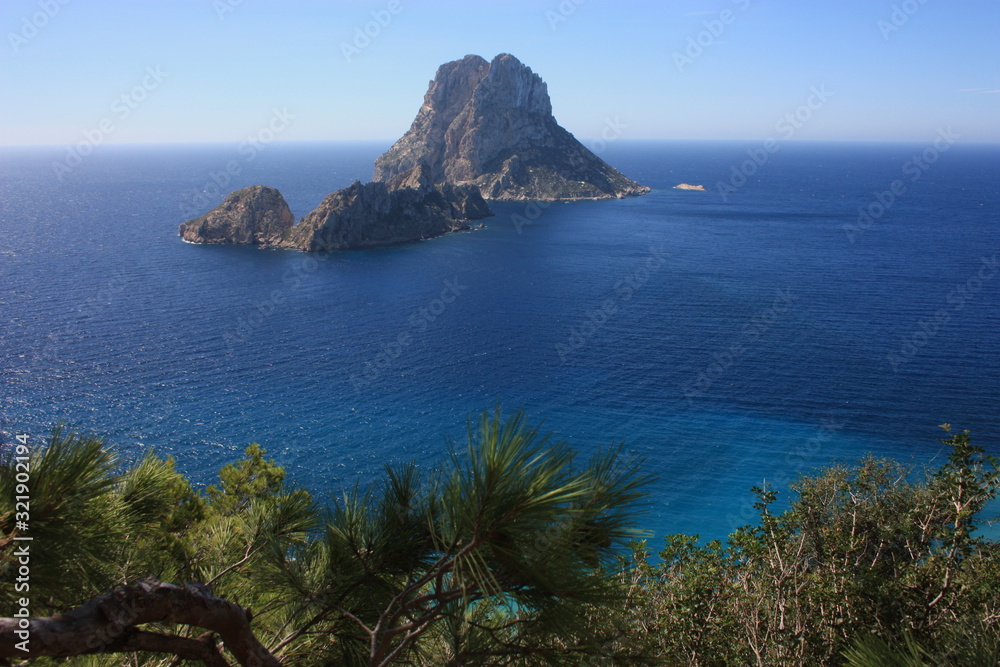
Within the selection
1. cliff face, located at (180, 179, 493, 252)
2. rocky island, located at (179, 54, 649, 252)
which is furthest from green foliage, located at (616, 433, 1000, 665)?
rocky island, located at (179, 54, 649, 252)

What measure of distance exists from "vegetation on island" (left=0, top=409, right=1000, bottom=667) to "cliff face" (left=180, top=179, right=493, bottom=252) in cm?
7376

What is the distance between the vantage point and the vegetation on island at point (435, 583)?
153 inches

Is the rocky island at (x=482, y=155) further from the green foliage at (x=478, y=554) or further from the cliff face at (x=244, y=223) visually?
the green foliage at (x=478, y=554)

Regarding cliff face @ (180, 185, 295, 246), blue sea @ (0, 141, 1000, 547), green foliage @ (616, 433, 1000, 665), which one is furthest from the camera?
cliff face @ (180, 185, 295, 246)

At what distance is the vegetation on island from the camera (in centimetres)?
388

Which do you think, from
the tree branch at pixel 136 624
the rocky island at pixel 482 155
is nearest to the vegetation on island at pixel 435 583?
the tree branch at pixel 136 624

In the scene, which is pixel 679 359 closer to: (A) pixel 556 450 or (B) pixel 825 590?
(B) pixel 825 590

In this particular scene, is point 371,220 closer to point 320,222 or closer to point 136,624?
point 320,222

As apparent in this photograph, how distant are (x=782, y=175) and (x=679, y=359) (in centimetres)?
15412

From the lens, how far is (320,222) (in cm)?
7794

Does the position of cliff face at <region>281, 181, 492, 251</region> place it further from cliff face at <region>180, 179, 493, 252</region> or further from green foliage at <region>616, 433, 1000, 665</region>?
green foliage at <region>616, 433, 1000, 665</region>

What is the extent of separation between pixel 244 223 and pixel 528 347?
166 ft

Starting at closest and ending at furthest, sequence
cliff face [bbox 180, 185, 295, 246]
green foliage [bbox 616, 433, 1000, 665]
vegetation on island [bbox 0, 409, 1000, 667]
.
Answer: vegetation on island [bbox 0, 409, 1000, 667]
green foliage [bbox 616, 433, 1000, 665]
cliff face [bbox 180, 185, 295, 246]

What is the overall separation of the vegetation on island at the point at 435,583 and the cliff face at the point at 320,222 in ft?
242
